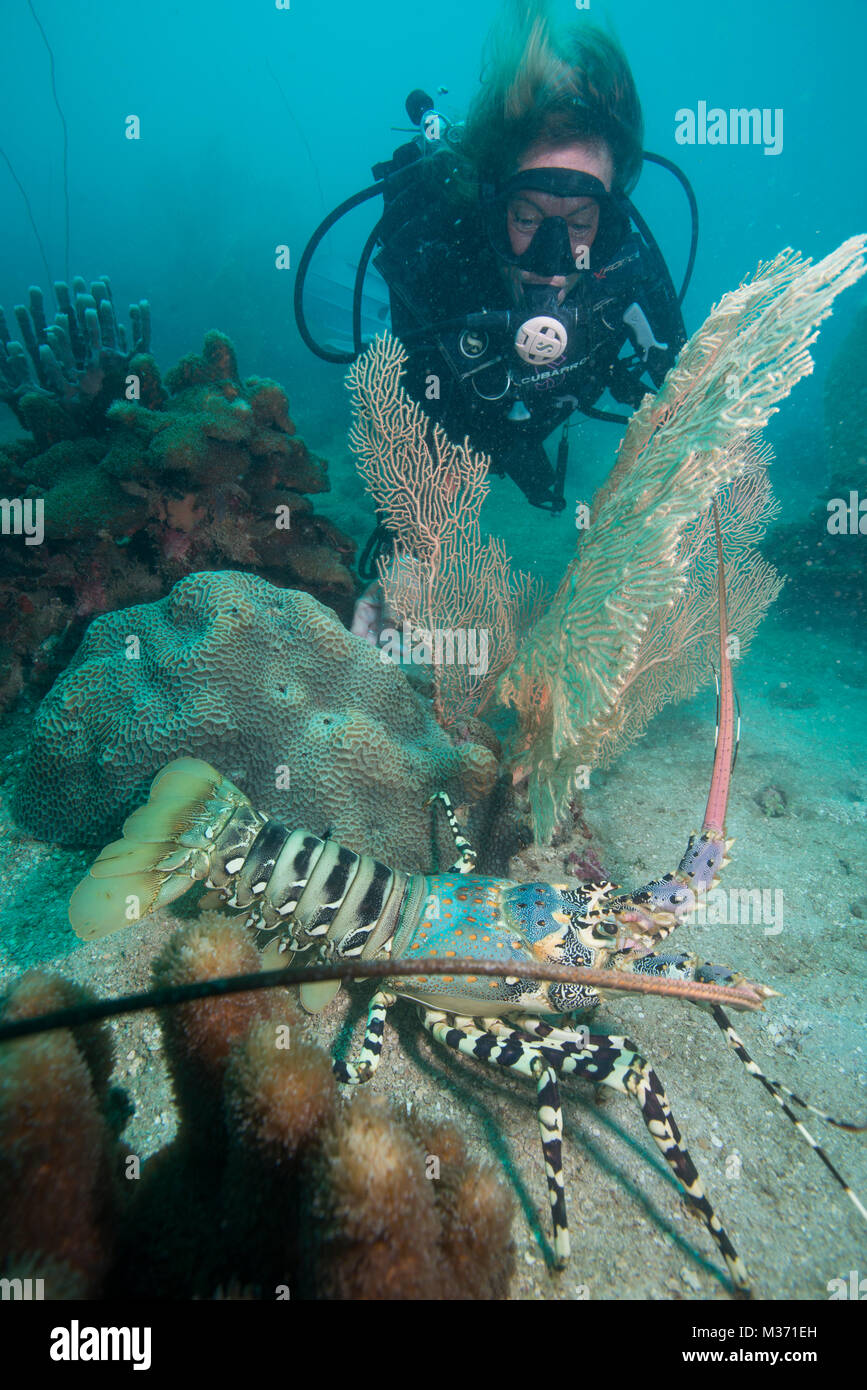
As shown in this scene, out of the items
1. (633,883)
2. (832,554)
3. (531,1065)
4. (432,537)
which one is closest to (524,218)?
(432,537)

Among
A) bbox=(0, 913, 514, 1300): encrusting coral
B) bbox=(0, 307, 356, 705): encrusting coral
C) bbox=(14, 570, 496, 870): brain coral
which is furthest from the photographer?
bbox=(0, 307, 356, 705): encrusting coral

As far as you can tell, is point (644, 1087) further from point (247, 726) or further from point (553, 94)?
point (553, 94)

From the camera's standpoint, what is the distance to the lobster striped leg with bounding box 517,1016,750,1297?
2.11 m

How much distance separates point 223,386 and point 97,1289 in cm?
531

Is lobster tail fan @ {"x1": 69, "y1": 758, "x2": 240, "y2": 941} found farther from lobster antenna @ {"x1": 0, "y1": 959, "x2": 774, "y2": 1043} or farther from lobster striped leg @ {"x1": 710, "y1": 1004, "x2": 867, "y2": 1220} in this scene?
lobster striped leg @ {"x1": 710, "y1": 1004, "x2": 867, "y2": 1220}

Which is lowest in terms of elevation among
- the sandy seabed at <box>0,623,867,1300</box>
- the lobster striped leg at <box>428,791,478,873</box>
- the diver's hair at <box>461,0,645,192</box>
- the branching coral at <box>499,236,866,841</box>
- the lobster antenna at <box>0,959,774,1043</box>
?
the sandy seabed at <box>0,623,867,1300</box>

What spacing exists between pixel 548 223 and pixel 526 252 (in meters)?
0.25

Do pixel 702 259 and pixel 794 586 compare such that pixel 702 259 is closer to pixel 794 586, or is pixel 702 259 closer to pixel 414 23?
pixel 414 23

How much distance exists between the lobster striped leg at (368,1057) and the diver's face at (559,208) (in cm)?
546

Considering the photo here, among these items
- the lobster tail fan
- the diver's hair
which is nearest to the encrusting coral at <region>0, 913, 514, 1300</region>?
the lobster tail fan

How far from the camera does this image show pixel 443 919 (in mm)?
3057

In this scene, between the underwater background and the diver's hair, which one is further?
the diver's hair

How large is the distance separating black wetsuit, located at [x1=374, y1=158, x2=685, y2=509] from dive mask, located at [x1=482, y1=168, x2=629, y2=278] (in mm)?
122

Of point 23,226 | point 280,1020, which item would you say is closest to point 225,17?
point 23,226
